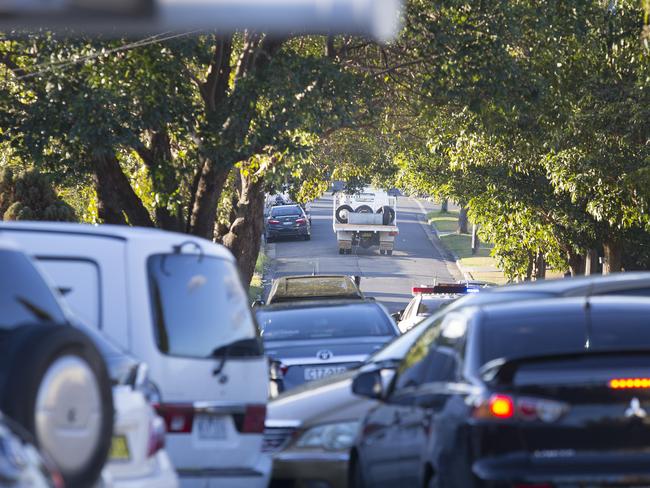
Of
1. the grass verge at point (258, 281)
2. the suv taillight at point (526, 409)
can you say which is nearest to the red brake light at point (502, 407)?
the suv taillight at point (526, 409)

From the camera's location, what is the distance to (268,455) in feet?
29.0

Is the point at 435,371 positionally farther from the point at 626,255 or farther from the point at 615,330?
the point at 626,255

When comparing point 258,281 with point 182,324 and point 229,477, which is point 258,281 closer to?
point 229,477

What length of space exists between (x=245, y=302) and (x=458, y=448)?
2998 millimetres

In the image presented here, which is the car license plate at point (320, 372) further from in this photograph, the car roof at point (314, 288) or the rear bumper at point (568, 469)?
the car roof at point (314, 288)

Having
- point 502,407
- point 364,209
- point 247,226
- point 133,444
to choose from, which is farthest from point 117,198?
point 364,209

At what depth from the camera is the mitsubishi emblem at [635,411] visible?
5.48 meters

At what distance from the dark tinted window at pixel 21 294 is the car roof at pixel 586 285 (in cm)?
442

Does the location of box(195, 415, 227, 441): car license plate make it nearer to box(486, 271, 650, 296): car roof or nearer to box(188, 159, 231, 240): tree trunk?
box(486, 271, 650, 296): car roof

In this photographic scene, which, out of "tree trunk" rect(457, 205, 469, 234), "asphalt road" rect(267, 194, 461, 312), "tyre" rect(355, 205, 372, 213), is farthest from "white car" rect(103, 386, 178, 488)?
"tree trunk" rect(457, 205, 469, 234)

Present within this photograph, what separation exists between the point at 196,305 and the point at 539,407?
2865mm

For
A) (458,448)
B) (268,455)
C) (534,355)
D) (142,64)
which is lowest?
(268,455)

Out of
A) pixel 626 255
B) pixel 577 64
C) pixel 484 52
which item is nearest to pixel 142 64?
pixel 484 52

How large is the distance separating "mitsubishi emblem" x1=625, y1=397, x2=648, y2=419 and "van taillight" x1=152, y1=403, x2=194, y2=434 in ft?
9.71
